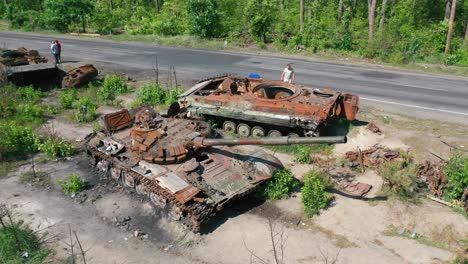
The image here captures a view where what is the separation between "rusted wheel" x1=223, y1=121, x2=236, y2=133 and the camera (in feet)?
55.0

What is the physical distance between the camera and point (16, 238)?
1017 cm

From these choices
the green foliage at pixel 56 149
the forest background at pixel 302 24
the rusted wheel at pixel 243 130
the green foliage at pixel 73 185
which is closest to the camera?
the green foliage at pixel 73 185

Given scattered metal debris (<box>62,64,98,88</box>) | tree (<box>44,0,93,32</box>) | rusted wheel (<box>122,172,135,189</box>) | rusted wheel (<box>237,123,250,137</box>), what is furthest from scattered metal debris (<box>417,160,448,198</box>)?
tree (<box>44,0,93,32</box>)

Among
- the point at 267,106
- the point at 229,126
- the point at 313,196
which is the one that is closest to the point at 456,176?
the point at 313,196

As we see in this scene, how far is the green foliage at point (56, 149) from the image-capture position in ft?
50.2

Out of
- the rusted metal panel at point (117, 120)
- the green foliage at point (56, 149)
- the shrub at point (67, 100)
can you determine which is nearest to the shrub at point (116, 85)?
the shrub at point (67, 100)

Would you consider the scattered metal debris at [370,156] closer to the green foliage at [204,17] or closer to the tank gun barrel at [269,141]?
the tank gun barrel at [269,141]

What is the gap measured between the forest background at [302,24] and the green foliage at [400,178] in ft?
53.2

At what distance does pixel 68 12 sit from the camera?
40750 mm

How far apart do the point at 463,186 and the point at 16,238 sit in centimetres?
1213

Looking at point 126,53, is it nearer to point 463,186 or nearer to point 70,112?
point 70,112

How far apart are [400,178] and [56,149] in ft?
39.1

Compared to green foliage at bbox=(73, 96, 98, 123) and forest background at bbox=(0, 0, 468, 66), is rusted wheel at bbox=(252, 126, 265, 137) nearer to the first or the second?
green foliage at bbox=(73, 96, 98, 123)

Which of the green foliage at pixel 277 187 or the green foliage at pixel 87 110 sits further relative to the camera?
Answer: the green foliage at pixel 87 110
